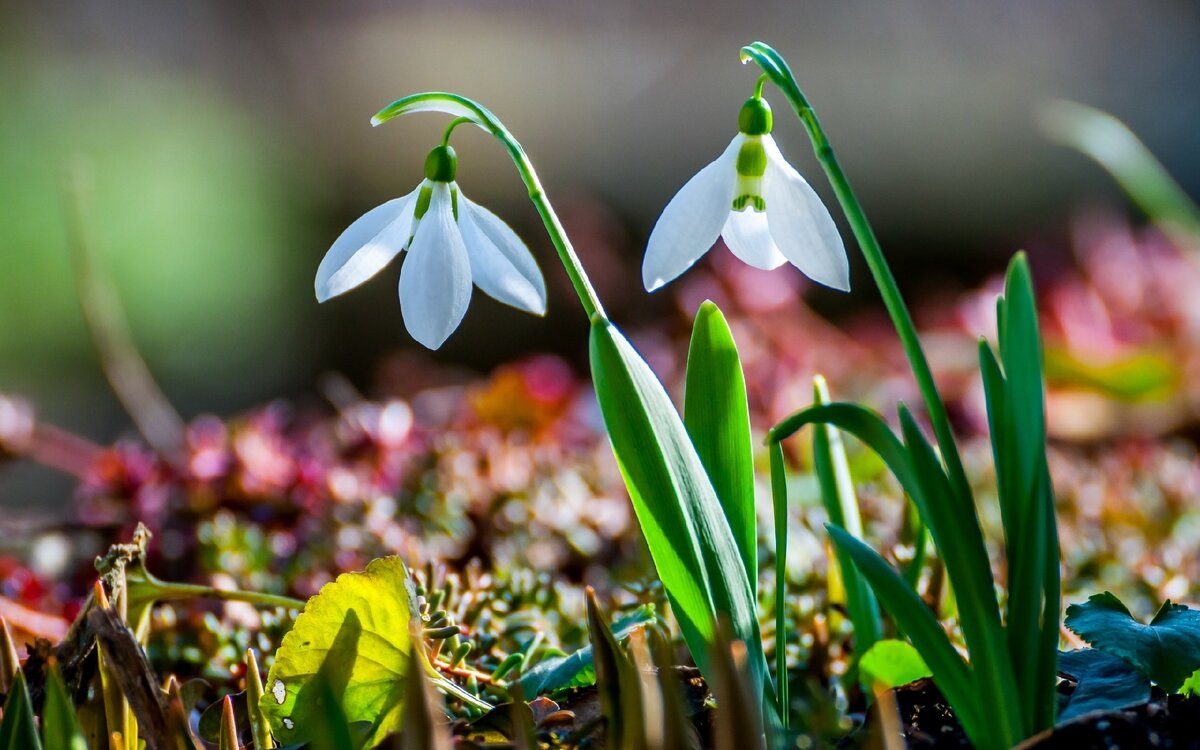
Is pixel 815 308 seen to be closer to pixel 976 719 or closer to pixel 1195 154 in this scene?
pixel 1195 154

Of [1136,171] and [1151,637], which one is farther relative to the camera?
[1136,171]

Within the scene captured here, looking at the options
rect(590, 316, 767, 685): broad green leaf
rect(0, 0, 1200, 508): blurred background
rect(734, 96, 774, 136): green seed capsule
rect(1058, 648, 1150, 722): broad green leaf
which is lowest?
rect(1058, 648, 1150, 722): broad green leaf

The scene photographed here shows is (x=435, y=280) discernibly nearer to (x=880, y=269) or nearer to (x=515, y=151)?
(x=515, y=151)

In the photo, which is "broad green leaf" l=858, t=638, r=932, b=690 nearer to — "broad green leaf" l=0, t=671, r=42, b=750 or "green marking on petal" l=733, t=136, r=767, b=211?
"green marking on petal" l=733, t=136, r=767, b=211

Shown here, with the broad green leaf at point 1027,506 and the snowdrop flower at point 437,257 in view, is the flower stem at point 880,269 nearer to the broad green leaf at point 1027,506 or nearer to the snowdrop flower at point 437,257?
the broad green leaf at point 1027,506

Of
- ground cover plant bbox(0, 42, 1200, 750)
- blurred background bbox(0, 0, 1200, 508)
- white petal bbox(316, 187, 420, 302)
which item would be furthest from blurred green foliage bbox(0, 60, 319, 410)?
white petal bbox(316, 187, 420, 302)

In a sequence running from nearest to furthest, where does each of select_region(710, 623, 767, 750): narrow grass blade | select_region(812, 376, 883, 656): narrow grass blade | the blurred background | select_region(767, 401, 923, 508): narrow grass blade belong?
select_region(710, 623, 767, 750): narrow grass blade, select_region(767, 401, 923, 508): narrow grass blade, select_region(812, 376, 883, 656): narrow grass blade, the blurred background

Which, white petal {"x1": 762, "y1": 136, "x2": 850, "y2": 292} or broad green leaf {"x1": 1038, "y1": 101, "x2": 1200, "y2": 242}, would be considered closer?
white petal {"x1": 762, "y1": 136, "x2": 850, "y2": 292}

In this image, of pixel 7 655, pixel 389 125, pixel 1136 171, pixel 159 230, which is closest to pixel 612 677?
pixel 7 655
